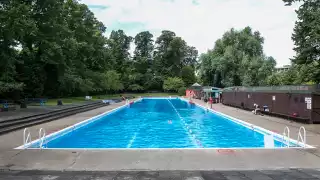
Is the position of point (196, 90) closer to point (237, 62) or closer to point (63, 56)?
point (237, 62)

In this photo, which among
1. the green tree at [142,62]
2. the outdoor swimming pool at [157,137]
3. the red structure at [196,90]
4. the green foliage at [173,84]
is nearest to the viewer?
the outdoor swimming pool at [157,137]

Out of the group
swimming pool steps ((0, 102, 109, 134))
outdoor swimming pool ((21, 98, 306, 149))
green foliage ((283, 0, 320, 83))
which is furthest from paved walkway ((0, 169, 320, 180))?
green foliage ((283, 0, 320, 83))

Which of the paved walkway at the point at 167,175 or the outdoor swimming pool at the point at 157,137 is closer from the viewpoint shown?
the paved walkway at the point at 167,175

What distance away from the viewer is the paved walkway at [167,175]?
21.8 ft

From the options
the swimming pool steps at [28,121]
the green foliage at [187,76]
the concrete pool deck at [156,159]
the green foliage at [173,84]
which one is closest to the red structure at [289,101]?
the concrete pool deck at [156,159]

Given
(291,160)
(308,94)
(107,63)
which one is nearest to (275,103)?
(308,94)

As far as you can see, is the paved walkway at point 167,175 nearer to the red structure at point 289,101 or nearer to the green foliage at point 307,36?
the red structure at point 289,101

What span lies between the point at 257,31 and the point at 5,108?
57.6m

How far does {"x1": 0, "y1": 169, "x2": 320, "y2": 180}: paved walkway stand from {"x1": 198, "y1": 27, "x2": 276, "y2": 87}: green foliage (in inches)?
1769

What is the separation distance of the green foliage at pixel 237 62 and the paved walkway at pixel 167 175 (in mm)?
44934

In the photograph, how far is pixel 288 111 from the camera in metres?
20.0

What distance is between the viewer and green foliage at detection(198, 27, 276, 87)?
5115 cm

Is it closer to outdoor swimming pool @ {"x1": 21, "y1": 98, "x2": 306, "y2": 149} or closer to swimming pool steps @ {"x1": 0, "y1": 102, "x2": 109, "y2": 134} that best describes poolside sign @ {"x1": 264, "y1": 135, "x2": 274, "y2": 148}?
outdoor swimming pool @ {"x1": 21, "y1": 98, "x2": 306, "y2": 149}

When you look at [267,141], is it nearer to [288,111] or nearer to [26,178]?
[26,178]
